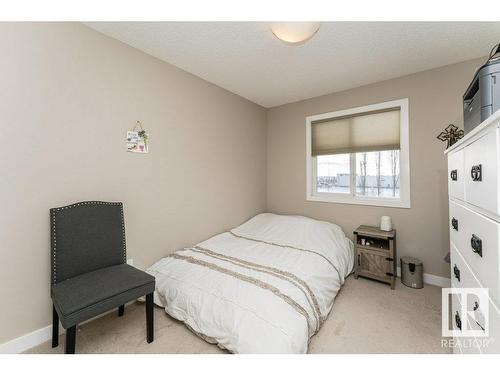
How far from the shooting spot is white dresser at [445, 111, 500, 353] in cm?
77

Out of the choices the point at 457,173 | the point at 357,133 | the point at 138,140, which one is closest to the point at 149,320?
the point at 138,140

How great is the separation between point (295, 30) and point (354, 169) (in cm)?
215

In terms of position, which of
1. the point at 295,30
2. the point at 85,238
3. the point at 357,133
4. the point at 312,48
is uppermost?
the point at 312,48

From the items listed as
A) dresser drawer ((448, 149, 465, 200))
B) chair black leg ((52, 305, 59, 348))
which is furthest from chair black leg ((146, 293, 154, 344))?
dresser drawer ((448, 149, 465, 200))

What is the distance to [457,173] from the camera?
4.16ft

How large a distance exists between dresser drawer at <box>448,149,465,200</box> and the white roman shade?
Result: 148cm

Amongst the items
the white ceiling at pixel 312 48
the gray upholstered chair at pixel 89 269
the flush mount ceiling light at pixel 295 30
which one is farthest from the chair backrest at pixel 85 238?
the flush mount ceiling light at pixel 295 30

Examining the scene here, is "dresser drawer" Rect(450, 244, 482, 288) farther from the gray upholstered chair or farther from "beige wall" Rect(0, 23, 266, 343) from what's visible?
"beige wall" Rect(0, 23, 266, 343)

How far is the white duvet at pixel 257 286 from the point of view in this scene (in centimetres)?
140

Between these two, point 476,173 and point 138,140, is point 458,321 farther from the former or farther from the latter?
point 138,140

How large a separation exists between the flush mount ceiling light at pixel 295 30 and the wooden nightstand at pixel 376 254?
2156 millimetres

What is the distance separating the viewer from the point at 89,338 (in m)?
1.65
